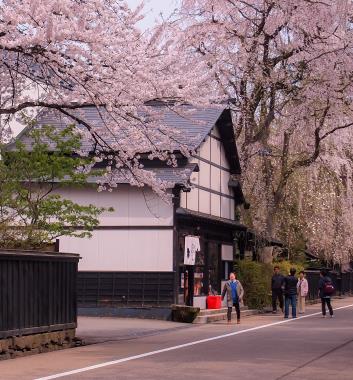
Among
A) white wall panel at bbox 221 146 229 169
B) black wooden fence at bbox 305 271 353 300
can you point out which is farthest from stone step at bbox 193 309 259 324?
black wooden fence at bbox 305 271 353 300

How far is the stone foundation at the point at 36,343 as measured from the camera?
16.8 m

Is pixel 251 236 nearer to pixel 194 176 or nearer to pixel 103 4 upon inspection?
pixel 194 176

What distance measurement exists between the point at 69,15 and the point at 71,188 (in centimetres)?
1641

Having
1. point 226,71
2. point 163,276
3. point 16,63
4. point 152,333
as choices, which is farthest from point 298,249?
point 16,63

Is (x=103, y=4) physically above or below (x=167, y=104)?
above

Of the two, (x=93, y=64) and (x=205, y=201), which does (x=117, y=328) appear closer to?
(x=205, y=201)

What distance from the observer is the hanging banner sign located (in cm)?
→ 2984

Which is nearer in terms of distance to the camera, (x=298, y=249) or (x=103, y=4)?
(x=103, y=4)

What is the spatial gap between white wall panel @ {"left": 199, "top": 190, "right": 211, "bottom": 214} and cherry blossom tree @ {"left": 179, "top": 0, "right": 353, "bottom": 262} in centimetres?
475

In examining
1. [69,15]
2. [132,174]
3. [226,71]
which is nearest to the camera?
[69,15]

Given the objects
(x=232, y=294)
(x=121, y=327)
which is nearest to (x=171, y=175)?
(x=232, y=294)

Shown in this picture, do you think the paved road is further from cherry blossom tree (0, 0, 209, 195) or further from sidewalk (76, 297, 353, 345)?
cherry blossom tree (0, 0, 209, 195)

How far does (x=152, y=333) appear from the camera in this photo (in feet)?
77.5

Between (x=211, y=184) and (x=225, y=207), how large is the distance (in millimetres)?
2515
